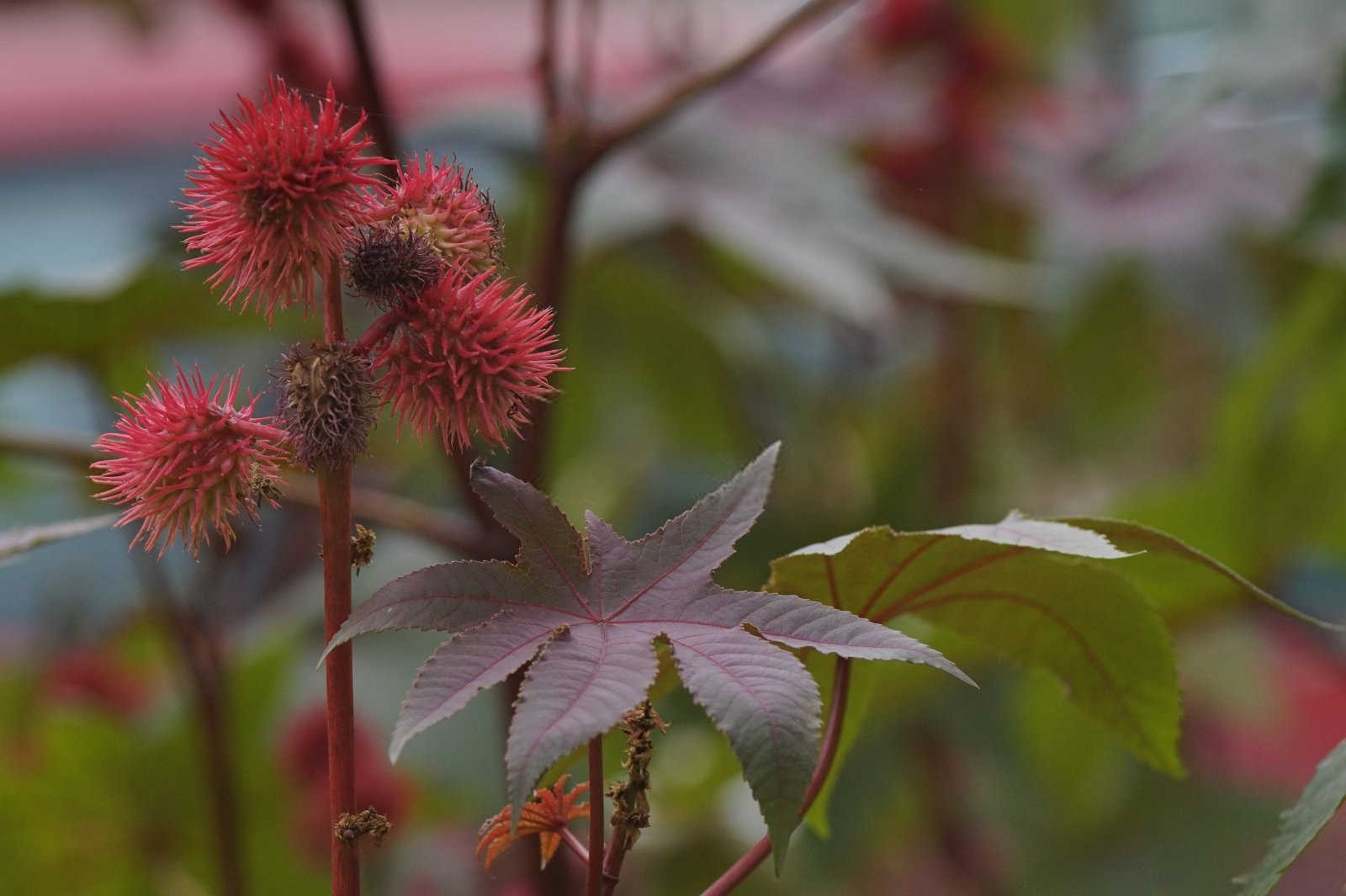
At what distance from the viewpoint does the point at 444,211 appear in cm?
17

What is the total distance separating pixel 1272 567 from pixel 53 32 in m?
1.17

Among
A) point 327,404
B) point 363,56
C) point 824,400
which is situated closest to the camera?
point 327,404

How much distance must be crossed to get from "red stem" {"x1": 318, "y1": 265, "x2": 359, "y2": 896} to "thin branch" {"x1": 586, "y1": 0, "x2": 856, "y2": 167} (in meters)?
0.22

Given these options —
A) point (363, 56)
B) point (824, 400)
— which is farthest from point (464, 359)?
point (824, 400)

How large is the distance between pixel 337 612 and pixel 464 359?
4 centimetres

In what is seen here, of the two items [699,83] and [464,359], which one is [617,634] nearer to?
[464,359]

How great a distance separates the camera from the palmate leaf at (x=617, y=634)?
152 mm

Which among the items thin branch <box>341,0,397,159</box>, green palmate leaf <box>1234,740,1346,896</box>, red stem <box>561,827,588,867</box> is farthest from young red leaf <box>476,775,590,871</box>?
thin branch <box>341,0,397,159</box>

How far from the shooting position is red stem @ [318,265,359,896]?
159mm

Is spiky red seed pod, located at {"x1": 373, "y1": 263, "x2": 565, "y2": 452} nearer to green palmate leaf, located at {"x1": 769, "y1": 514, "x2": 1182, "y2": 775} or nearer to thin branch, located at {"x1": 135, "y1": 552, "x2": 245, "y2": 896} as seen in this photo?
green palmate leaf, located at {"x1": 769, "y1": 514, "x2": 1182, "y2": 775}

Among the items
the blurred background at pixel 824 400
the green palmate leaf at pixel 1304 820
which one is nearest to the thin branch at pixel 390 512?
the blurred background at pixel 824 400

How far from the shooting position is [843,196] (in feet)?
2.04

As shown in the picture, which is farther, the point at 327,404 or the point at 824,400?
the point at 824,400

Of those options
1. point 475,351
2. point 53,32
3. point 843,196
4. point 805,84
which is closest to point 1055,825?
point 843,196
